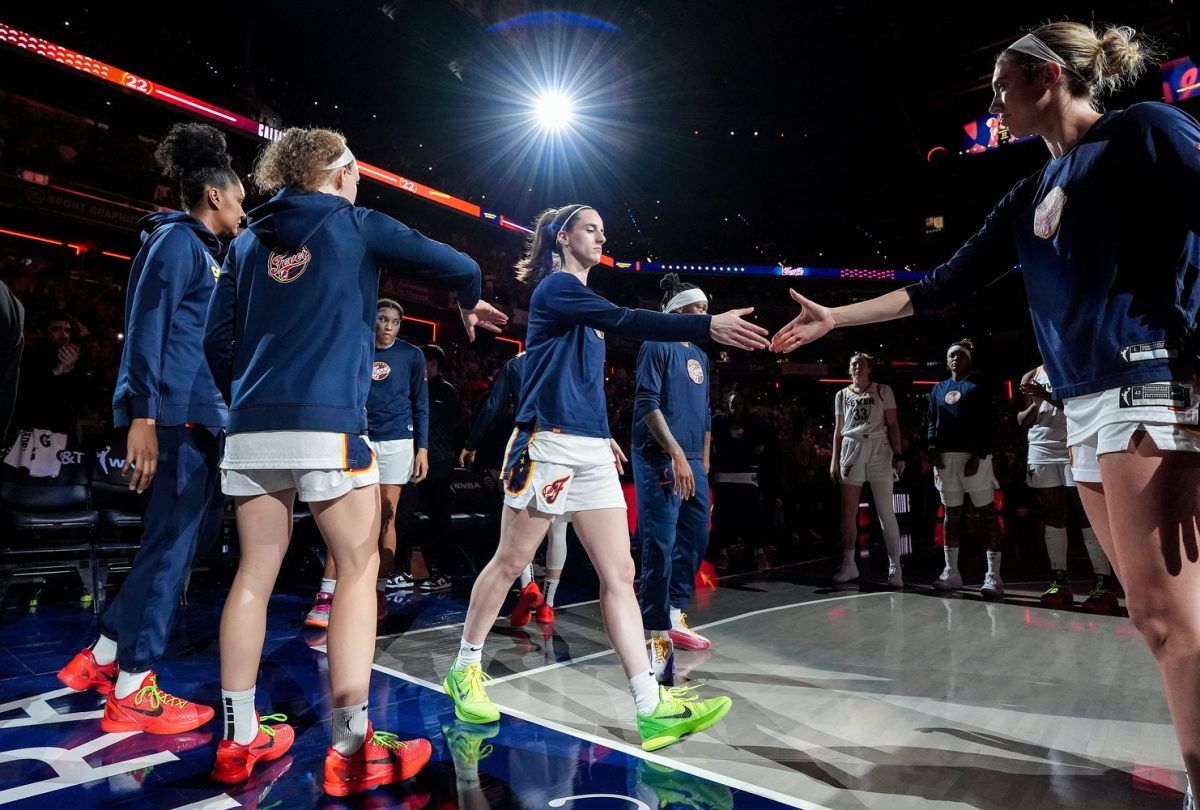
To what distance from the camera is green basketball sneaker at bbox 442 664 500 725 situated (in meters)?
2.59

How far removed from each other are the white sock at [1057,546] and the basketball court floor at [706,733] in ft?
3.07

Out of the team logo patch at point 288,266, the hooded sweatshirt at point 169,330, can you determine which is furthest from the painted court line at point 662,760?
the team logo patch at point 288,266

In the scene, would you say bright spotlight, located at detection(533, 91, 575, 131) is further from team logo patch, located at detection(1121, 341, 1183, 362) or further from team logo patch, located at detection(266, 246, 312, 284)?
team logo patch, located at detection(1121, 341, 1183, 362)

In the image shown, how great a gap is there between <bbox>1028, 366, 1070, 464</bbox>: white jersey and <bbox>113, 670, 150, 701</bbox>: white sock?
5.89m

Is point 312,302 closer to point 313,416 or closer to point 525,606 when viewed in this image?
point 313,416

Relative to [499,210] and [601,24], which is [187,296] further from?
[499,210]

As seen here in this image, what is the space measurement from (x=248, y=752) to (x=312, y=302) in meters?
1.42

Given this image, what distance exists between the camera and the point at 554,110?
2238cm

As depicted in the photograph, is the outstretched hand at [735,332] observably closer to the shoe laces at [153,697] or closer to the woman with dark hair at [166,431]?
the woman with dark hair at [166,431]

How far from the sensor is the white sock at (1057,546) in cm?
535

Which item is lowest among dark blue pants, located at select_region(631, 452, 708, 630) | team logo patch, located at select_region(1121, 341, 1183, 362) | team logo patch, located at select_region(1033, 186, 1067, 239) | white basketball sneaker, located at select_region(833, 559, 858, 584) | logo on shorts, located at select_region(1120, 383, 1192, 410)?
white basketball sneaker, located at select_region(833, 559, 858, 584)

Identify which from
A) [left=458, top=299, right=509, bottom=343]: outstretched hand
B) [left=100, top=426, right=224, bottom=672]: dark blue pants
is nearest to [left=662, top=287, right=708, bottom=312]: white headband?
[left=458, top=299, right=509, bottom=343]: outstretched hand

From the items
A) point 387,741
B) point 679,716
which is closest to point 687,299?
point 679,716

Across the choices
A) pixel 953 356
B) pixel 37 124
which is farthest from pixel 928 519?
pixel 37 124
